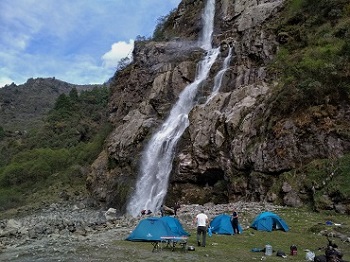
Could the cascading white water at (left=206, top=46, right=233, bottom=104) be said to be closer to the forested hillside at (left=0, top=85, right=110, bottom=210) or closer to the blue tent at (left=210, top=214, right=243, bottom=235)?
the blue tent at (left=210, top=214, right=243, bottom=235)

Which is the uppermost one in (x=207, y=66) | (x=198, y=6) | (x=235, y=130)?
(x=198, y=6)

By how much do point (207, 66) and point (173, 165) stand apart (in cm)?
1679

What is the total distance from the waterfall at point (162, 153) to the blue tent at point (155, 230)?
17.3m

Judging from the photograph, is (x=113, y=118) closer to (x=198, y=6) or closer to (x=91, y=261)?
(x=198, y=6)

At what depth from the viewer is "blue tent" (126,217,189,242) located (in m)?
19.4

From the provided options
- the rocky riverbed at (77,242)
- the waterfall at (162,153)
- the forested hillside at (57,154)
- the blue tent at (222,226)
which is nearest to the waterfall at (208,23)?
the waterfall at (162,153)

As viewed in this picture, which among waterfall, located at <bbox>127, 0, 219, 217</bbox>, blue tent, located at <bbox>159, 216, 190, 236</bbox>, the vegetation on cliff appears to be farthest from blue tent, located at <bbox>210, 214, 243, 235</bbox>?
waterfall, located at <bbox>127, 0, 219, 217</bbox>

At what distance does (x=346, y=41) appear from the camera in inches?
1234

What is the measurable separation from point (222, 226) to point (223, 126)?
639 inches

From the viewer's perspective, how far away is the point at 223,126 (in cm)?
3653

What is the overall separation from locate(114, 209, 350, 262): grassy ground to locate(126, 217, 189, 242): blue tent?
2.00 feet

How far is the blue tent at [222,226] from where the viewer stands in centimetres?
2120

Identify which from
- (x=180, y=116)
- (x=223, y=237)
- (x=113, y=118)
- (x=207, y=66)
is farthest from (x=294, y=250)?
(x=113, y=118)

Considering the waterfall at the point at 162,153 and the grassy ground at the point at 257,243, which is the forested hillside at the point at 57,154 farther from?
the grassy ground at the point at 257,243
